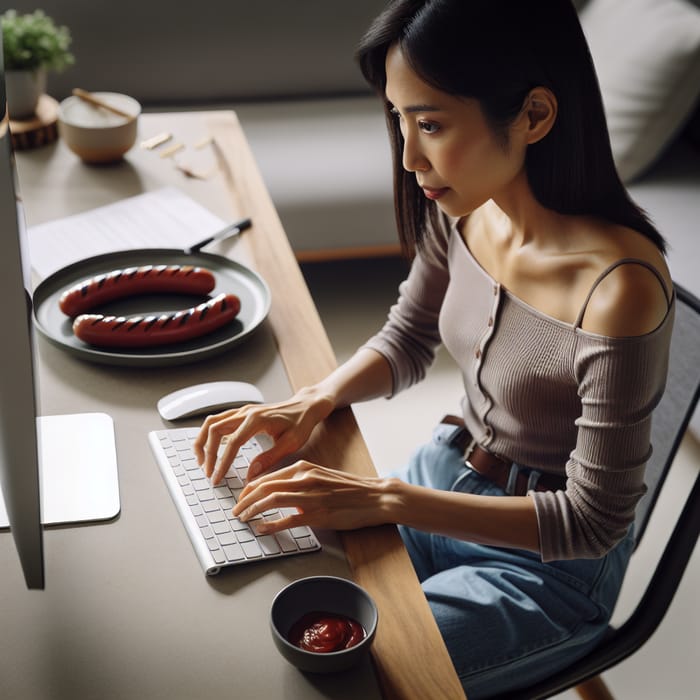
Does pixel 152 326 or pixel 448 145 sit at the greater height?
pixel 448 145

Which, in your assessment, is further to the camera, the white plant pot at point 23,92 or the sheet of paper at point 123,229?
the white plant pot at point 23,92

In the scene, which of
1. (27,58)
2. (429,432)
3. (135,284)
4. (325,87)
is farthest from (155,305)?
(325,87)

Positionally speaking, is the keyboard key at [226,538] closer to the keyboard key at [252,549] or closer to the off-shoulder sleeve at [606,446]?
the keyboard key at [252,549]

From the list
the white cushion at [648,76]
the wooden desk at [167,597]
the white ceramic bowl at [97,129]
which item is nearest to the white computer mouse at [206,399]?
the wooden desk at [167,597]

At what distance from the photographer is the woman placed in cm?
98

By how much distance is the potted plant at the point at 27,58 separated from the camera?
177 centimetres

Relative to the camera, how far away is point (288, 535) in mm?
965

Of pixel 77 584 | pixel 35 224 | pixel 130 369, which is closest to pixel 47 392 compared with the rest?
pixel 130 369

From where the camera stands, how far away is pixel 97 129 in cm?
167

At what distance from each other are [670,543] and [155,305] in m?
0.75

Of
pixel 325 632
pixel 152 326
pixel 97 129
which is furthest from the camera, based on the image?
pixel 97 129

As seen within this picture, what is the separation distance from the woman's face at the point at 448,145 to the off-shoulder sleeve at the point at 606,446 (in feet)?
0.69

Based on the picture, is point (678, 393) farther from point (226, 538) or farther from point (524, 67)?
point (226, 538)

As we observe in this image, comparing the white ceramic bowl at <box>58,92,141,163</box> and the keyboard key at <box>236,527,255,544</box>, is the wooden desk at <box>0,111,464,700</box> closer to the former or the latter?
the keyboard key at <box>236,527,255,544</box>
